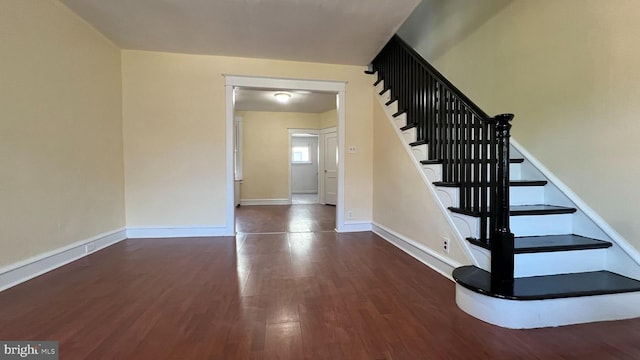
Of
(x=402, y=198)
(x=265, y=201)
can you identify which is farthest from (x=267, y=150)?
(x=402, y=198)

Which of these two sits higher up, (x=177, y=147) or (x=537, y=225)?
(x=177, y=147)

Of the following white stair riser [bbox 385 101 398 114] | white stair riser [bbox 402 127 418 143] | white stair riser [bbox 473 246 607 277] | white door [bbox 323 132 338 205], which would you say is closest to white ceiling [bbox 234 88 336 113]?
white door [bbox 323 132 338 205]

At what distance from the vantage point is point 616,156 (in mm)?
1931

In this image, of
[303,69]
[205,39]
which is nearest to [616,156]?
[303,69]

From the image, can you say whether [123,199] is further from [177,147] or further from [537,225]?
[537,225]

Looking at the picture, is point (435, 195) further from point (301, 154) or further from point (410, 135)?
point (301, 154)

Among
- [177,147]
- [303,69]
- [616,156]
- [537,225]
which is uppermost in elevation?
[303,69]

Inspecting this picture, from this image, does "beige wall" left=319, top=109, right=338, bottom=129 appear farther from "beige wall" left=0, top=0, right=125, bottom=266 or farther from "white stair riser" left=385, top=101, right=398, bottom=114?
"beige wall" left=0, top=0, right=125, bottom=266

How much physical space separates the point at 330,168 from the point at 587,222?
6.09 meters

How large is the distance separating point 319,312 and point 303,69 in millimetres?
3364

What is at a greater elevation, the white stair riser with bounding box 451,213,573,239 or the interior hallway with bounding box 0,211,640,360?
the white stair riser with bounding box 451,213,573,239

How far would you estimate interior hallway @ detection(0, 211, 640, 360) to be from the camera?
1.45 metres

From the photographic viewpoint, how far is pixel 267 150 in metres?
7.86

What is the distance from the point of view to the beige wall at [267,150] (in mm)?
7742
